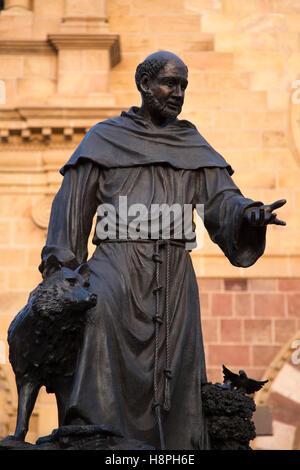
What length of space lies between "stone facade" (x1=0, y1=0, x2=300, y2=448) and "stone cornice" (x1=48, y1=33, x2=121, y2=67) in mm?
13

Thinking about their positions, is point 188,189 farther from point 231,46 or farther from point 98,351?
point 231,46

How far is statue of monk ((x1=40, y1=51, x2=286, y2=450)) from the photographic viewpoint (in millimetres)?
5527

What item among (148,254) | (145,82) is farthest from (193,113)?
(148,254)

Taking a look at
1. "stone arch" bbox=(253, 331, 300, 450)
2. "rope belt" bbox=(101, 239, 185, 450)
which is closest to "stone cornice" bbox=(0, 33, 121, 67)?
"stone arch" bbox=(253, 331, 300, 450)

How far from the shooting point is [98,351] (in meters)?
5.51

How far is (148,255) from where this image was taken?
230 inches

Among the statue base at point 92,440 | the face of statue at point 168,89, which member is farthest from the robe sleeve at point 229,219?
the statue base at point 92,440

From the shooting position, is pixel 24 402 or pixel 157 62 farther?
pixel 157 62

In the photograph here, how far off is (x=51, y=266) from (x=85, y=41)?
29.5 feet

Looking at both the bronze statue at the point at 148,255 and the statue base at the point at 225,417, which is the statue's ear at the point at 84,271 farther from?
the statue base at the point at 225,417

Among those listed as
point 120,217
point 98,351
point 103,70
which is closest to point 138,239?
point 120,217

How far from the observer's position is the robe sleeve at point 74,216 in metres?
5.84

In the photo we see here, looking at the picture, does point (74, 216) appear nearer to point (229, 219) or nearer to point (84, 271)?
point (84, 271)

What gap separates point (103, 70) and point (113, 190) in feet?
28.1
